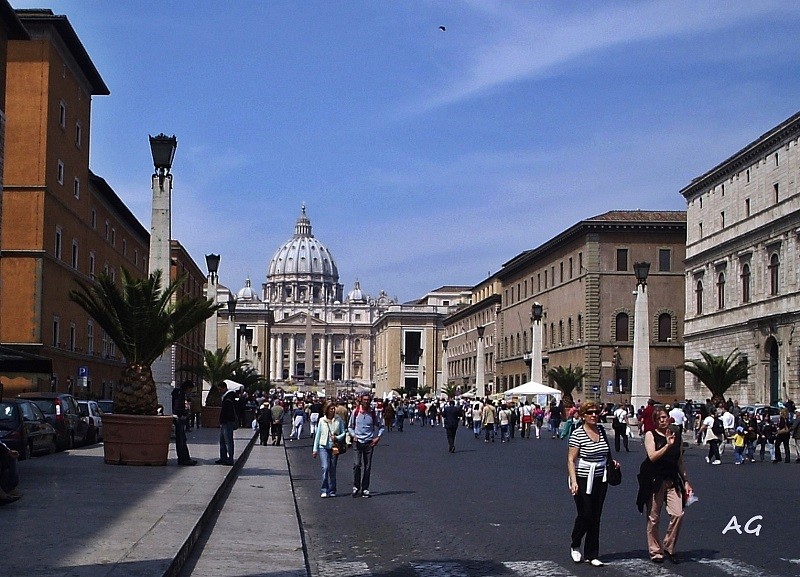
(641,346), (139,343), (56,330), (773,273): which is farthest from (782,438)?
Result: (56,330)

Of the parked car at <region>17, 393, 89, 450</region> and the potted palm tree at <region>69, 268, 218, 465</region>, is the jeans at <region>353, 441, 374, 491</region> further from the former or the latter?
the parked car at <region>17, 393, 89, 450</region>

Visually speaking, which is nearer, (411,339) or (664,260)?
(664,260)

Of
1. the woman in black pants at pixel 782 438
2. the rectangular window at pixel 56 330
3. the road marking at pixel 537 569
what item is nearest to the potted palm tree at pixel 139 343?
the road marking at pixel 537 569

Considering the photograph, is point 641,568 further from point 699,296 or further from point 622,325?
point 622,325

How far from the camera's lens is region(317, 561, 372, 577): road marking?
10.2 meters

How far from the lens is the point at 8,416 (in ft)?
71.0

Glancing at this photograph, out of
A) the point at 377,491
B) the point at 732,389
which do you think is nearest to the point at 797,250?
the point at 732,389

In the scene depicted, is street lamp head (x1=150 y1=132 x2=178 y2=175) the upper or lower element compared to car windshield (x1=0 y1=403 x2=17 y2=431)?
upper

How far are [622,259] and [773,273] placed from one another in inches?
857

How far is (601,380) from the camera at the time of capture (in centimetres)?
7588

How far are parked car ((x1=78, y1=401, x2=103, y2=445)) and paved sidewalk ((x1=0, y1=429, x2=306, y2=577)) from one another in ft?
33.5

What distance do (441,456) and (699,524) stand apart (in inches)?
712

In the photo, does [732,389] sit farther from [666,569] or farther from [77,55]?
[666,569]

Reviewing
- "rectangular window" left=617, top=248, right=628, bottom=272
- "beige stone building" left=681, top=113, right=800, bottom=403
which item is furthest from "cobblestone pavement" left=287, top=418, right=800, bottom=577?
"rectangular window" left=617, top=248, right=628, bottom=272
